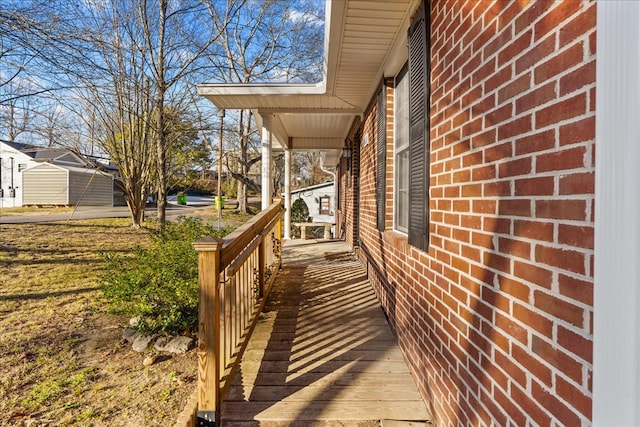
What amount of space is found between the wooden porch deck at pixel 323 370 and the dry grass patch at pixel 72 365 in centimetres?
55

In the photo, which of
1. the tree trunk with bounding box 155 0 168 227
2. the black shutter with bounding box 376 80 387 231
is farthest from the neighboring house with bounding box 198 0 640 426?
the tree trunk with bounding box 155 0 168 227

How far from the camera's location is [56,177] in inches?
915

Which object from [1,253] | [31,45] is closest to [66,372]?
[31,45]

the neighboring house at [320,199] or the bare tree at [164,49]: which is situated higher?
the bare tree at [164,49]

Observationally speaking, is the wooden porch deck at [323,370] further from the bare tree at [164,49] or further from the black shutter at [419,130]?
the bare tree at [164,49]

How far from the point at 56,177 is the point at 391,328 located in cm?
2640

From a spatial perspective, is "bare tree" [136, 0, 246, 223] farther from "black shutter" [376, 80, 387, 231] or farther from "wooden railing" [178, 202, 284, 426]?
"wooden railing" [178, 202, 284, 426]

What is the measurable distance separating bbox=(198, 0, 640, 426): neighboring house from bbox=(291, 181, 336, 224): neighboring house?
63.4ft

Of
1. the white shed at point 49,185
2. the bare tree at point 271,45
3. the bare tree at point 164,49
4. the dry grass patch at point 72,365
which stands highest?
the bare tree at point 271,45

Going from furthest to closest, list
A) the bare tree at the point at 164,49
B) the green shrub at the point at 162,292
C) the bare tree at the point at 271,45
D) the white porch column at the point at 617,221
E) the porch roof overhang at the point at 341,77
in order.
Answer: the bare tree at the point at 271,45 → the bare tree at the point at 164,49 → the green shrub at the point at 162,292 → the porch roof overhang at the point at 341,77 → the white porch column at the point at 617,221

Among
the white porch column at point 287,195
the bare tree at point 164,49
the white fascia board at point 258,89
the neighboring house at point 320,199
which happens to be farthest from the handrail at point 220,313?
the neighboring house at point 320,199

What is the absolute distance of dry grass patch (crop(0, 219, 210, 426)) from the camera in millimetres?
2547

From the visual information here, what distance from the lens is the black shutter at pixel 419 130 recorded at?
2.35 meters

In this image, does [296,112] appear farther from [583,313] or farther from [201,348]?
[583,313]
